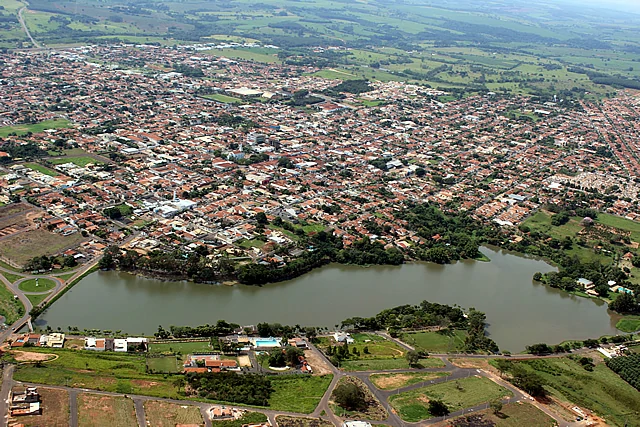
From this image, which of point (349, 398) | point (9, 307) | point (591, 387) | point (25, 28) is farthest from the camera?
→ point (25, 28)

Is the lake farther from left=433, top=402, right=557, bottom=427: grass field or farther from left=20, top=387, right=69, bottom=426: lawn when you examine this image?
left=20, top=387, right=69, bottom=426: lawn

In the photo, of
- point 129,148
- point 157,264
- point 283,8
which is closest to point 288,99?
point 129,148

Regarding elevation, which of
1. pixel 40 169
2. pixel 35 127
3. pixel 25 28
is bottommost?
pixel 40 169

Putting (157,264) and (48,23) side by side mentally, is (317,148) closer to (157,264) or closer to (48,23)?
(157,264)

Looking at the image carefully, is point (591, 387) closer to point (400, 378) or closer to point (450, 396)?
point (450, 396)

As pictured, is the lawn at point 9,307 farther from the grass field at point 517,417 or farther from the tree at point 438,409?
the grass field at point 517,417

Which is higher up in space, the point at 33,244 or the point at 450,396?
the point at 33,244

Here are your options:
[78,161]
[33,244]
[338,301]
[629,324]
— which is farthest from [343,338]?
[78,161]

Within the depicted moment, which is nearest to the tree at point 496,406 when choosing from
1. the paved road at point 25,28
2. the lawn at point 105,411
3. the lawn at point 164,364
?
the lawn at point 164,364
